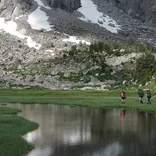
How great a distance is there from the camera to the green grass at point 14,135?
1038 inches

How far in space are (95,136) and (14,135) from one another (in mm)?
6856

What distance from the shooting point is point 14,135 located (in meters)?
31.0

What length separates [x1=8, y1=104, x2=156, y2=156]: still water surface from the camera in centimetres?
2692

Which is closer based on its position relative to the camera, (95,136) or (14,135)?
(14,135)

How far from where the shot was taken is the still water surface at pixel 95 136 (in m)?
26.9

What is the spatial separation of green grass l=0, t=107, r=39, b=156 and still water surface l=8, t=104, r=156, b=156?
78 cm

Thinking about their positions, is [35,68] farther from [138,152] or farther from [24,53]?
[138,152]

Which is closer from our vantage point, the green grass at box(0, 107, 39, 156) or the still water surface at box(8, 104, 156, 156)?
the green grass at box(0, 107, 39, 156)

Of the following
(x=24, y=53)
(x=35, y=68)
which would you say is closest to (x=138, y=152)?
(x=35, y=68)

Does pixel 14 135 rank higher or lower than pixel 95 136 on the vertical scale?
higher

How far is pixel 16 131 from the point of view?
111ft

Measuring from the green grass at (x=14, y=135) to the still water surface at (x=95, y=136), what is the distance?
2.55ft

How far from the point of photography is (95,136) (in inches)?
1287

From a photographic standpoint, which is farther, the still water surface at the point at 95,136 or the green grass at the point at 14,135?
the still water surface at the point at 95,136
